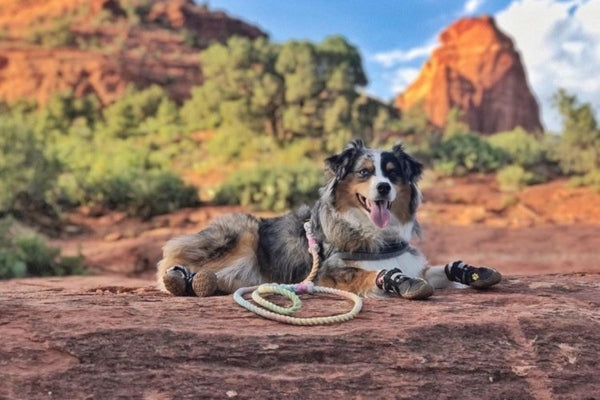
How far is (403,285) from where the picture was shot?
12.4 feet

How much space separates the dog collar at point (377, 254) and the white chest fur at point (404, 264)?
0.07ft

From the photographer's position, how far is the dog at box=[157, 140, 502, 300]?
4219 mm

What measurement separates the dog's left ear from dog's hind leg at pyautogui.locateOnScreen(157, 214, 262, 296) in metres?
1.28

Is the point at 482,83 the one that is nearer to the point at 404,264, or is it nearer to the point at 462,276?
the point at 404,264

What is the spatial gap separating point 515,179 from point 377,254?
65.0 ft

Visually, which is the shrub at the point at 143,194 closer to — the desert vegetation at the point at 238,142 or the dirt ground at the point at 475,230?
the desert vegetation at the point at 238,142

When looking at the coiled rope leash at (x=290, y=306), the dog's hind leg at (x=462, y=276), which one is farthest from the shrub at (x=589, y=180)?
the coiled rope leash at (x=290, y=306)

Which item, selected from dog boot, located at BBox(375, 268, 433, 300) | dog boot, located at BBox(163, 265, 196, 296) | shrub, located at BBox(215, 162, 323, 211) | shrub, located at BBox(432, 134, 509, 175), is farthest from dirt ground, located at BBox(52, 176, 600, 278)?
dog boot, located at BBox(163, 265, 196, 296)

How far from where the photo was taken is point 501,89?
71.6 metres

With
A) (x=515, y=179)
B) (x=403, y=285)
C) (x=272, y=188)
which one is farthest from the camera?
(x=515, y=179)

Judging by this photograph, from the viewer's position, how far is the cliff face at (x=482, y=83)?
230 ft

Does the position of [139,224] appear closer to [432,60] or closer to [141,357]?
[141,357]

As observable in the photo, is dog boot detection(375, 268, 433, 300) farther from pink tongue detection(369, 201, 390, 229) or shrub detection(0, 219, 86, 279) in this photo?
shrub detection(0, 219, 86, 279)

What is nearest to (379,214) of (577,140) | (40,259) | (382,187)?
(382,187)
